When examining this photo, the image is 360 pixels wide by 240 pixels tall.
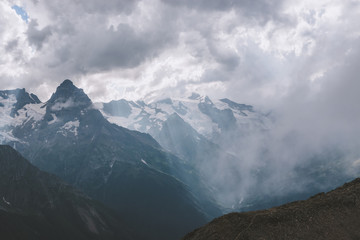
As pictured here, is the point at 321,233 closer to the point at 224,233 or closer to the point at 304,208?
the point at 304,208

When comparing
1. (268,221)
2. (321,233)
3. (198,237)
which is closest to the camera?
(321,233)

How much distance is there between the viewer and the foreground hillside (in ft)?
338

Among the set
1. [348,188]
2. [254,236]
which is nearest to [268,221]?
[254,236]

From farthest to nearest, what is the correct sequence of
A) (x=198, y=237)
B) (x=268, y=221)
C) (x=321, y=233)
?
(x=198, y=237) < (x=268, y=221) < (x=321, y=233)

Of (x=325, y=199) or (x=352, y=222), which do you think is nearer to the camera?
(x=352, y=222)

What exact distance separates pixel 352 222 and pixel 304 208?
551 inches

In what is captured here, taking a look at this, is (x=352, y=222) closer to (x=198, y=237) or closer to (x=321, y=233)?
(x=321, y=233)

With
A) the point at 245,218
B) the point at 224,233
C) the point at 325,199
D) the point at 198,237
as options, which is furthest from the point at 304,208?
the point at 198,237

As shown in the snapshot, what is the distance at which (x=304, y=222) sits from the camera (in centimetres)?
10675

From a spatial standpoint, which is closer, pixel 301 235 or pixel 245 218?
pixel 301 235

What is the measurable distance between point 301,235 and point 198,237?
3477 centimetres

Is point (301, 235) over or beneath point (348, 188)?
beneath

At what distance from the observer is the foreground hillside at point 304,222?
4055 inches

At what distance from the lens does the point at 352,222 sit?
105m
